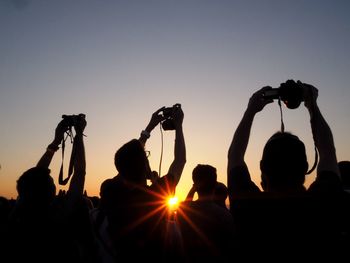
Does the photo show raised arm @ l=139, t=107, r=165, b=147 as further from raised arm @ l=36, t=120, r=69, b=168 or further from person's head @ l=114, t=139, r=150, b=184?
person's head @ l=114, t=139, r=150, b=184

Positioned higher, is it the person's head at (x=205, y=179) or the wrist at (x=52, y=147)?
the wrist at (x=52, y=147)

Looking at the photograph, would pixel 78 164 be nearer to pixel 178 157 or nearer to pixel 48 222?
pixel 48 222

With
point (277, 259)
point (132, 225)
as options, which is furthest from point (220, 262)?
Result: point (277, 259)

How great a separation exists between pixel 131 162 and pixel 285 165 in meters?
1.57

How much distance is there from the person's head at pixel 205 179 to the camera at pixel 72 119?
160cm

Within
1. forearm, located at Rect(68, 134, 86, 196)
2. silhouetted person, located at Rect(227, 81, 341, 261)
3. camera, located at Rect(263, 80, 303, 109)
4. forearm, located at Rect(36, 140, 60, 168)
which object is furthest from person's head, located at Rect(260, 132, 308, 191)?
forearm, located at Rect(36, 140, 60, 168)

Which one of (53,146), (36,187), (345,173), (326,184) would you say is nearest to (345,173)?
(345,173)

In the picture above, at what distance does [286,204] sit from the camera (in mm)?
2094

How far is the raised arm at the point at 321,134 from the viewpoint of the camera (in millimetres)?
2420

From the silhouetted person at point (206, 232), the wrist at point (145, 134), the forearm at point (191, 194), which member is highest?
the wrist at point (145, 134)

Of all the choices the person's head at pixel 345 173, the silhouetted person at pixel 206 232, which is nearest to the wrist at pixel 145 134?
the silhouetted person at pixel 206 232

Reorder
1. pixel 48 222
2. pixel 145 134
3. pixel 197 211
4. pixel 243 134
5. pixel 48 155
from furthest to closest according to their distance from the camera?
pixel 145 134
pixel 48 155
pixel 197 211
pixel 48 222
pixel 243 134

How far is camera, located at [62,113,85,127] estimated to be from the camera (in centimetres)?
449

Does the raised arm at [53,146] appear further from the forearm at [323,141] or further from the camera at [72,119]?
the forearm at [323,141]
